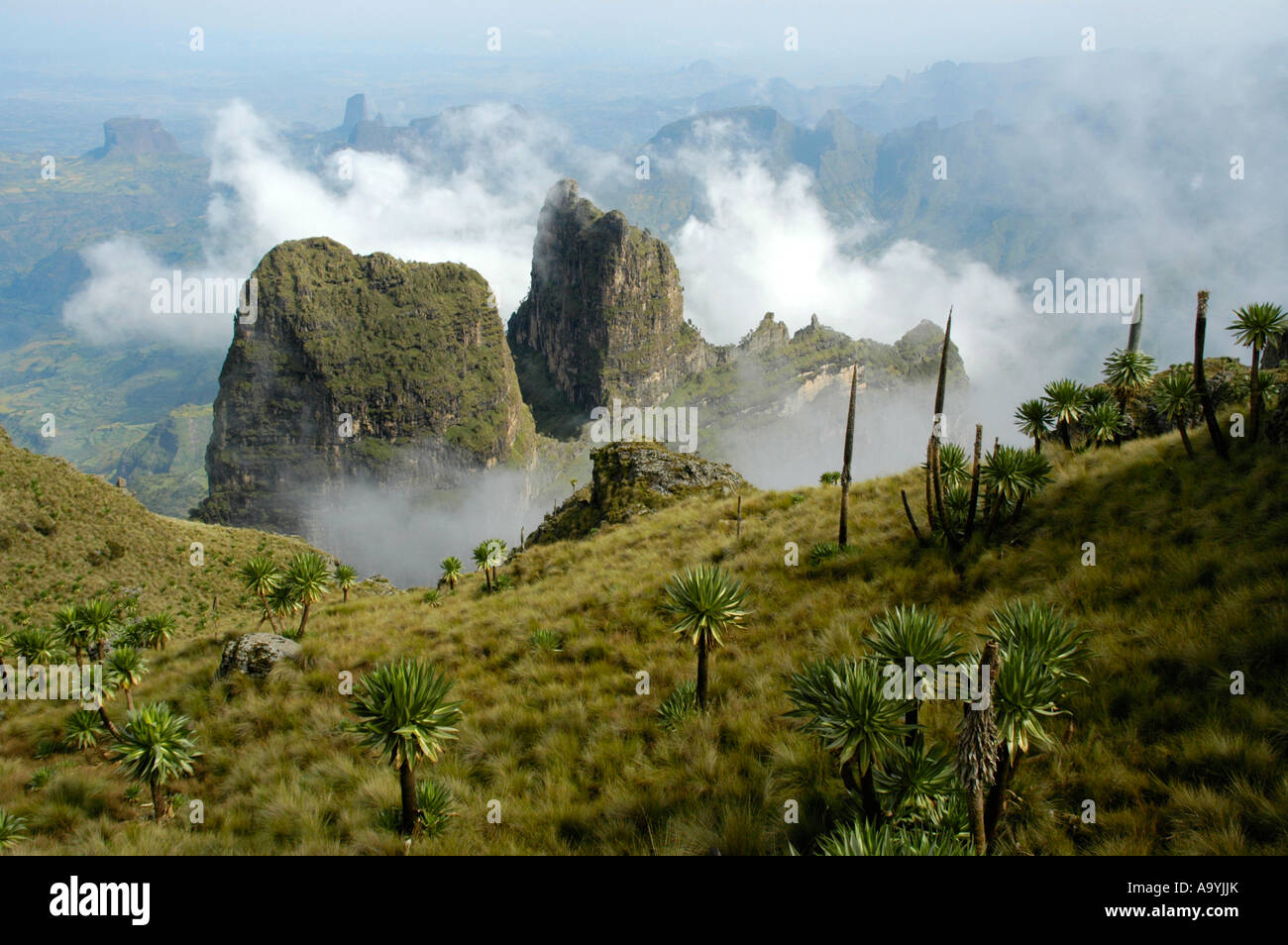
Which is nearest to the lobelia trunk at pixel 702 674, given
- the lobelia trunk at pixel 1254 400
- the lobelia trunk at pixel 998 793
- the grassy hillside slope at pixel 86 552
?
the lobelia trunk at pixel 998 793

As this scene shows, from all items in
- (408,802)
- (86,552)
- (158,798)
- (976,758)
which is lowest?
(158,798)

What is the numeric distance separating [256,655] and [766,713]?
16.1 m

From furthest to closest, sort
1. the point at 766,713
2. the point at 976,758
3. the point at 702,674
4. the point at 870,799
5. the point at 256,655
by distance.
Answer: the point at 256,655 < the point at 702,674 < the point at 766,713 < the point at 870,799 < the point at 976,758

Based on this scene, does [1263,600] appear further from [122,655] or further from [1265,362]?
[122,655]

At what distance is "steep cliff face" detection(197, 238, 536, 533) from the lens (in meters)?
156

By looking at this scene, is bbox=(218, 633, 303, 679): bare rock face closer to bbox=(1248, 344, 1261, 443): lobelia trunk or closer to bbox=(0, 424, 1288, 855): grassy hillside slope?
bbox=(0, 424, 1288, 855): grassy hillside slope

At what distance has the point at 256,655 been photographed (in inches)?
742

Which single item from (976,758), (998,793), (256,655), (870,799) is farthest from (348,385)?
(976,758)

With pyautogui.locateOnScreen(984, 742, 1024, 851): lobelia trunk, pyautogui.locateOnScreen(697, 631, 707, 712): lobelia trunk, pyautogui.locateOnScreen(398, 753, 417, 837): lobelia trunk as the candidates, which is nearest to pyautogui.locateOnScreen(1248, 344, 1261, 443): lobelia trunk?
pyautogui.locateOnScreen(984, 742, 1024, 851): lobelia trunk

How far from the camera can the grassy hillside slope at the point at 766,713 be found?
7.74m

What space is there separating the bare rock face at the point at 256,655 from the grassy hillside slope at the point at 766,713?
1.96 ft

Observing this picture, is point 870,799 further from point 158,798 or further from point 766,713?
point 158,798
